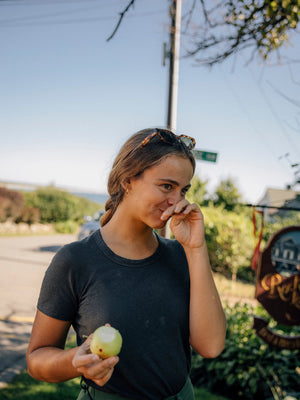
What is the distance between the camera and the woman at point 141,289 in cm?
125

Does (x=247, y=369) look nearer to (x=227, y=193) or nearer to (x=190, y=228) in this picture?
(x=190, y=228)

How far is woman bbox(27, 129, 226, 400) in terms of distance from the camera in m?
1.25

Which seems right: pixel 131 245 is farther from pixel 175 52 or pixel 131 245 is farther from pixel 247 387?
pixel 175 52

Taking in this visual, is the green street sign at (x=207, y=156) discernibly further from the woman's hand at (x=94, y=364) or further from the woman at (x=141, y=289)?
the woman's hand at (x=94, y=364)

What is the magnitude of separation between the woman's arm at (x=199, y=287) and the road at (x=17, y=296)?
306cm

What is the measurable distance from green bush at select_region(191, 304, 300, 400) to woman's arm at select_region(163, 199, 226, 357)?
239 centimetres

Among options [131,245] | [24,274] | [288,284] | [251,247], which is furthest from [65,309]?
[251,247]

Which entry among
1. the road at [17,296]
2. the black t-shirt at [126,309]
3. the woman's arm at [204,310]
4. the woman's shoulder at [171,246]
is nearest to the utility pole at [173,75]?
the woman's shoulder at [171,246]

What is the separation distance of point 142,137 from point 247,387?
125 inches

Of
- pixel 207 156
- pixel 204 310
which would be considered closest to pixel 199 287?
pixel 204 310

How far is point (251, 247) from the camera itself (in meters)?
9.60

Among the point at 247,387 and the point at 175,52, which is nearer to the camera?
the point at 247,387

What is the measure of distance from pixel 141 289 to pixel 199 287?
25 centimetres

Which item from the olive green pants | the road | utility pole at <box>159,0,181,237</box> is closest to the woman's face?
the olive green pants
